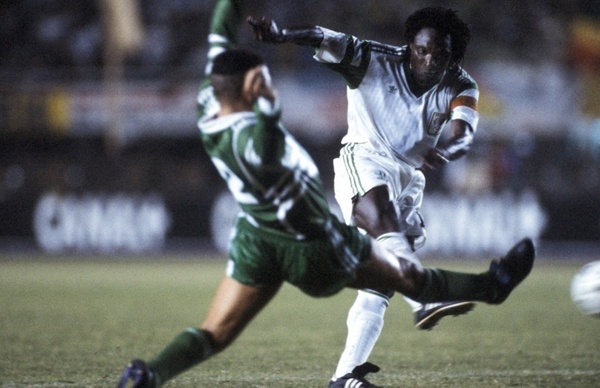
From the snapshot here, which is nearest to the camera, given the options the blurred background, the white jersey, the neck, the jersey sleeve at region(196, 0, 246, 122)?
the neck

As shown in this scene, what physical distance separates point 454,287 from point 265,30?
1782mm

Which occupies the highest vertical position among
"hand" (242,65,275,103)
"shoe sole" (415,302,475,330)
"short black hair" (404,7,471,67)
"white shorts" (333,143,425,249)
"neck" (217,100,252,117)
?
"short black hair" (404,7,471,67)

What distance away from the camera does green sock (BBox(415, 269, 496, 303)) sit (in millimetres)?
5270

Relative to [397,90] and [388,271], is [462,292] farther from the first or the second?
[397,90]

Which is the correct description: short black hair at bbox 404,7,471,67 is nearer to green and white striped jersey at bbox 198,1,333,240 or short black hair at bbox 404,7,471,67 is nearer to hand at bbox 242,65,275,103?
green and white striped jersey at bbox 198,1,333,240

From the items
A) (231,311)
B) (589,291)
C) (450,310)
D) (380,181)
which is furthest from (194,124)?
(231,311)

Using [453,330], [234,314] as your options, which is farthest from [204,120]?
[453,330]

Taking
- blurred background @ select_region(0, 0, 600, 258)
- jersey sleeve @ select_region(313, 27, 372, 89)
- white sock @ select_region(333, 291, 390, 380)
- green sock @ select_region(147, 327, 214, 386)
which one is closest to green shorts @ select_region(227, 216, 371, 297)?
green sock @ select_region(147, 327, 214, 386)

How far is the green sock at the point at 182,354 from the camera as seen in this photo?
15.2ft

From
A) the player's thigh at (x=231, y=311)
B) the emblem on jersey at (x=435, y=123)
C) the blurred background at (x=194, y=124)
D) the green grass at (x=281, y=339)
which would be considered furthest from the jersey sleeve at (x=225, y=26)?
the blurred background at (x=194, y=124)

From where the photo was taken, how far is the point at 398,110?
6.18 meters

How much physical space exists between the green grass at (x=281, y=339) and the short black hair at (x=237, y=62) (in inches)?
89.8

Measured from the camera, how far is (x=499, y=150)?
20.9 meters

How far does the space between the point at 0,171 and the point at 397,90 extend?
16.0 meters
